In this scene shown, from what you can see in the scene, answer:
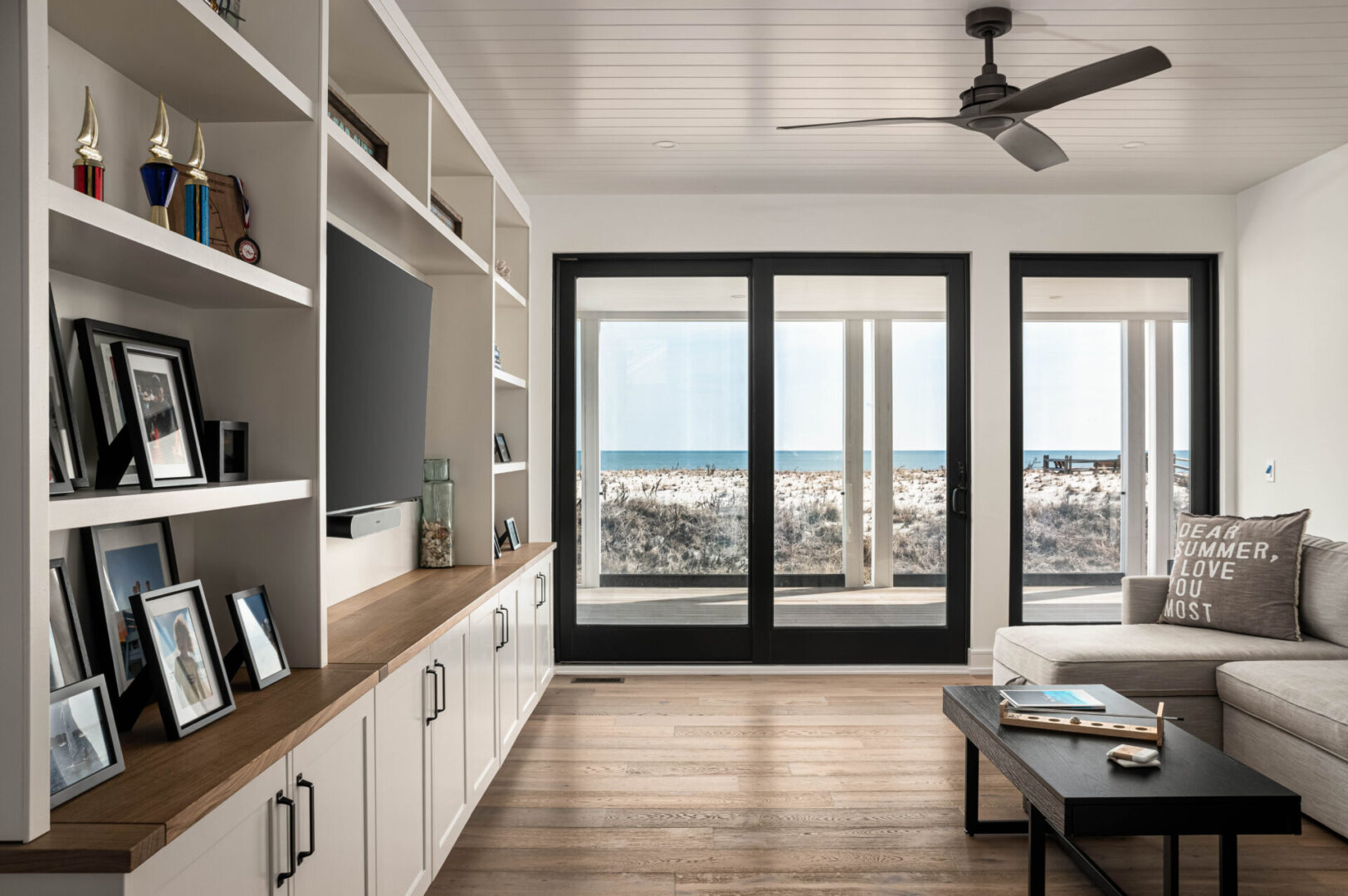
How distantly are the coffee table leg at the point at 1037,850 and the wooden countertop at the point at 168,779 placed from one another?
1657mm

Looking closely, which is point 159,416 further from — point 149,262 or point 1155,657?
point 1155,657

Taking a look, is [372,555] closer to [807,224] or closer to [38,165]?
[38,165]

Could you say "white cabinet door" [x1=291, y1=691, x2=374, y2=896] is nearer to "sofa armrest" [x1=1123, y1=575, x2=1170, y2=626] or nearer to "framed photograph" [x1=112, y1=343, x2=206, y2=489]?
Answer: "framed photograph" [x1=112, y1=343, x2=206, y2=489]

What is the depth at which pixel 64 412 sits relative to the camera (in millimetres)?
1308

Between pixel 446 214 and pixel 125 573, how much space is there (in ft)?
6.20

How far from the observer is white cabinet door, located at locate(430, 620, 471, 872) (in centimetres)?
221

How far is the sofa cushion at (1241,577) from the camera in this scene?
3451 millimetres

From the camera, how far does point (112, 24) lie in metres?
1.41

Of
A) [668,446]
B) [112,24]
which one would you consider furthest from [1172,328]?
[112,24]

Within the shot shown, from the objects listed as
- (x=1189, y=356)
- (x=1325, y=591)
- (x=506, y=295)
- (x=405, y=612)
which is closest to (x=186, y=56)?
(x=405, y=612)

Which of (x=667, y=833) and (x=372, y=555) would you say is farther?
(x=372, y=555)

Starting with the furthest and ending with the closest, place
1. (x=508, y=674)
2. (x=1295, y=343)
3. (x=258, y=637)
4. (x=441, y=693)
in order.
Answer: (x=1295, y=343)
(x=508, y=674)
(x=441, y=693)
(x=258, y=637)

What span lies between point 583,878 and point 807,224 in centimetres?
348

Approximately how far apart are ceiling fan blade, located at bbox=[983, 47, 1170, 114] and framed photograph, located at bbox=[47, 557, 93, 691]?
262 centimetres
